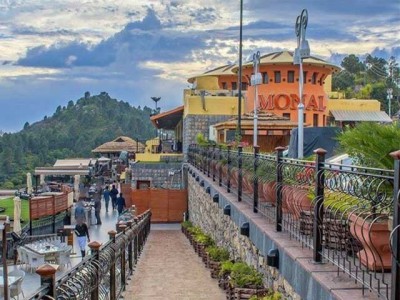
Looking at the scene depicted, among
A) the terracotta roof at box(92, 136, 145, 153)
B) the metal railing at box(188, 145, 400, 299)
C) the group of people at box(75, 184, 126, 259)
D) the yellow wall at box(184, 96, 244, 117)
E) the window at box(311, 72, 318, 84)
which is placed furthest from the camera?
the terracotta roof at box(92, 136, 145, 153)

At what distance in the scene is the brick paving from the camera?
973 cm

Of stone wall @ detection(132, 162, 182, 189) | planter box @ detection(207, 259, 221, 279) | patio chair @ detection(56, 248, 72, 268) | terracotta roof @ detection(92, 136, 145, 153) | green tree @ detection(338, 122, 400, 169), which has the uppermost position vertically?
green tree @ detection(338, 122, 400, 169)

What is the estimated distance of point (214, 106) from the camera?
95.9 feet

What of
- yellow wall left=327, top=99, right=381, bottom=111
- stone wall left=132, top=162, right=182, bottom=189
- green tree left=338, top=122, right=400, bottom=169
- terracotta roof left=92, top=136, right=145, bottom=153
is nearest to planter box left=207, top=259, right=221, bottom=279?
green tree left=338, top=122, right=400, bottom=169

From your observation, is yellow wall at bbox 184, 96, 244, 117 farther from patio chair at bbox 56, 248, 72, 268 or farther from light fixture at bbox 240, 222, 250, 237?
light fixture at bbox 240, 222, 250, 237

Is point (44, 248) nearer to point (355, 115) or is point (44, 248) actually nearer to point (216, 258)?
point (216, 258)

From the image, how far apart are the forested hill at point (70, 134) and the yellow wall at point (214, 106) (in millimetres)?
37681

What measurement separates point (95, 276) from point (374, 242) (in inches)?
133

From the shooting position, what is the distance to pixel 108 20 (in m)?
40.2

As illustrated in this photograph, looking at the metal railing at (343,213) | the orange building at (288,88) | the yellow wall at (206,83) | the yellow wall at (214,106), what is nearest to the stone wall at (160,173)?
the yellow wall at (214,106)

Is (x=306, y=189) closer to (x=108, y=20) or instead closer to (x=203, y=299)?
(x=203, y=299)

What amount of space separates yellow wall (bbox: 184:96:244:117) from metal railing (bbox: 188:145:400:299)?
2142 cm

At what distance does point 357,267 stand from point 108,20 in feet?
124

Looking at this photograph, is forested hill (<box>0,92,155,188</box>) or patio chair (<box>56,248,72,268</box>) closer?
patio chair (<box>56,248,72,268</box>)
